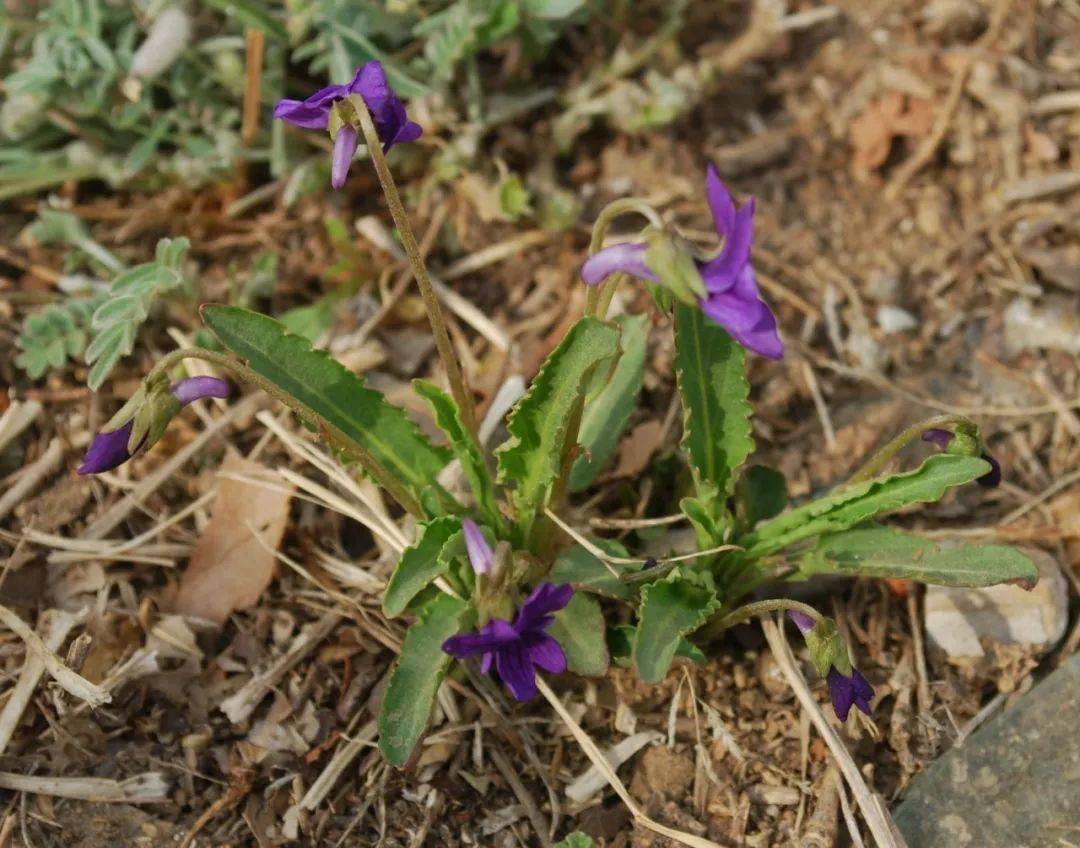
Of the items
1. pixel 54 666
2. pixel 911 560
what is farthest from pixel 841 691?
pixel 54 666

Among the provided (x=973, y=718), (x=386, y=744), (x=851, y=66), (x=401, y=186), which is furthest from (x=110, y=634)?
(x=851, y=66)

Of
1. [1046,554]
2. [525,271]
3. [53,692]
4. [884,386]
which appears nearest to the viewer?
[53,692]

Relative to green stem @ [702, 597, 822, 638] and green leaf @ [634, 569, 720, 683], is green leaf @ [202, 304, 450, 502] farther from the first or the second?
green stem @ [702, 597, 822, 638]

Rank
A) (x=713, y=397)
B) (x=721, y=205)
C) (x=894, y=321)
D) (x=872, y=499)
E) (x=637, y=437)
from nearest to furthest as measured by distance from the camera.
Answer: (x=721, y=205), (x=872, y=499), (x=713, y=397), (x=637, y=437), (x=894, y=321)

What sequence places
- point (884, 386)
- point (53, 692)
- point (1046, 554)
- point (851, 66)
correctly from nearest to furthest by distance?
point (53, 692), point (1046, 554), point (884, 386), point (851, 66)

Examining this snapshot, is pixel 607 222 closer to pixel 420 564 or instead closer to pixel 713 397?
pixel 713 397

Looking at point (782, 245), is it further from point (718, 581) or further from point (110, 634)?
point (110, 634)

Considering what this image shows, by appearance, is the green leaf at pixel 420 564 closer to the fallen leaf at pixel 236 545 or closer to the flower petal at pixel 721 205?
the fallen leaf at pixel 236 545
